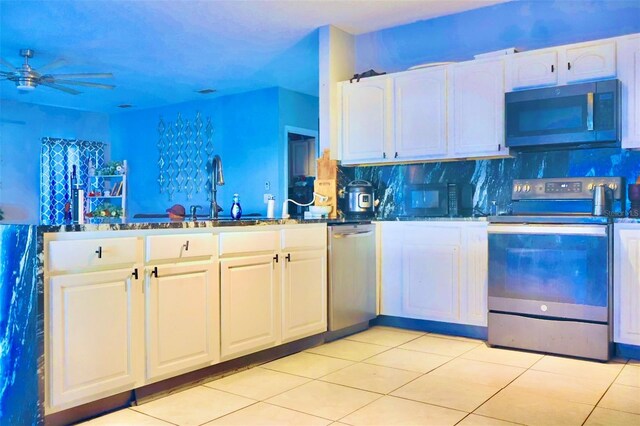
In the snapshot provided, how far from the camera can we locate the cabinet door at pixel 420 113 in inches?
160

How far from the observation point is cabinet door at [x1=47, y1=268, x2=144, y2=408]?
7.12 ft

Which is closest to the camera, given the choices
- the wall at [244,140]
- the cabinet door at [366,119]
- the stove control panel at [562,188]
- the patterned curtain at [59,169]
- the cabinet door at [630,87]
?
the cabinet door at [630,87]

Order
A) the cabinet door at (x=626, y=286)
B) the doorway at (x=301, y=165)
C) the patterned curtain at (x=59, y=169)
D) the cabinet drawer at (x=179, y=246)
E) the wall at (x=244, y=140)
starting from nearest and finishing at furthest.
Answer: the cabinet drawer at (x=179, y=246), the cabinet door at (x=626, y=286), the wall at (x=244, y=140), the doorway at (x=301, y=165), the patterned curtain at (x=59, y=169)

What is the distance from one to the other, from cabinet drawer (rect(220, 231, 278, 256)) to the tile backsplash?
5.21ft

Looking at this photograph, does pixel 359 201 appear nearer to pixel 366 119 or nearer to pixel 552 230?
pixel 366 119

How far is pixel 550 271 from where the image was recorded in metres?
3.39

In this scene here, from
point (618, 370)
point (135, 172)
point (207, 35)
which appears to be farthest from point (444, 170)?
point (135, 172)

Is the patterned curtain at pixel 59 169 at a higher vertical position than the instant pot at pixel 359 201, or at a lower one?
higher

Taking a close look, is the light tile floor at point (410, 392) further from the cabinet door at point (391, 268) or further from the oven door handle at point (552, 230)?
the oven door handle at point (552, 230)

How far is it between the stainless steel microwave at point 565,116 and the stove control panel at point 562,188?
24 centimetres

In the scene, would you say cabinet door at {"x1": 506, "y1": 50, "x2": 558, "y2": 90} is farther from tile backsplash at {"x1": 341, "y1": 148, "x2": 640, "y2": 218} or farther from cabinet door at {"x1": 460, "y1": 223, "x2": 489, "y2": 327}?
cabinet door at {"x1": 460, "y1": 223, "x2": 489, "y2": 327}

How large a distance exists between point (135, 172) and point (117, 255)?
246 inches

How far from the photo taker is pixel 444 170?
4383mm

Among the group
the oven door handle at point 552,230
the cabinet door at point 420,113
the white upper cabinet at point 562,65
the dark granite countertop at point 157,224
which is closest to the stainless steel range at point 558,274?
the oven door handle at point 552,230
